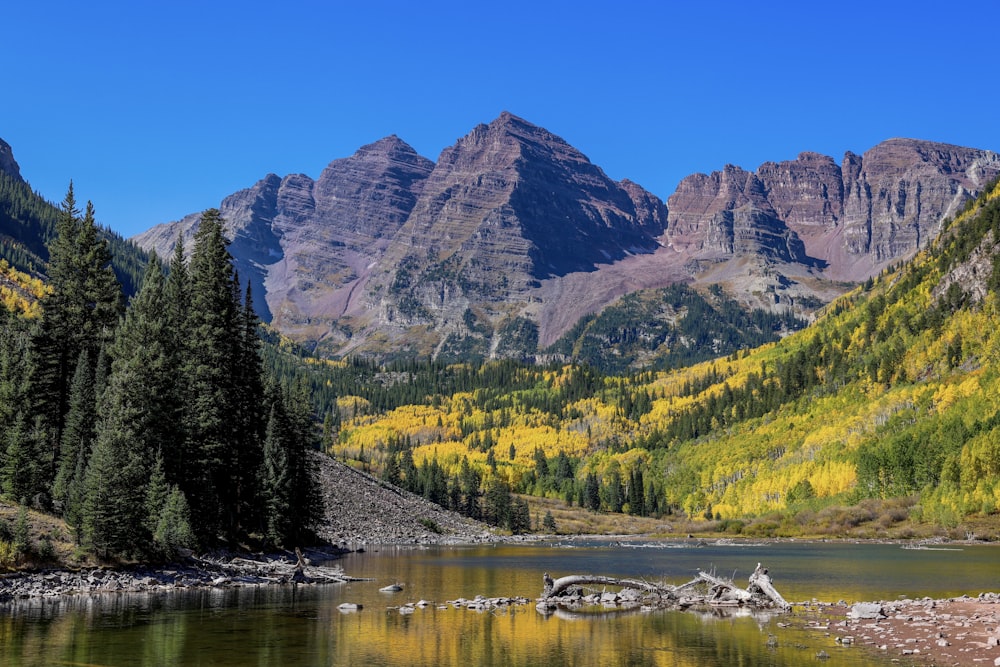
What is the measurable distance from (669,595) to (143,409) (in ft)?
133

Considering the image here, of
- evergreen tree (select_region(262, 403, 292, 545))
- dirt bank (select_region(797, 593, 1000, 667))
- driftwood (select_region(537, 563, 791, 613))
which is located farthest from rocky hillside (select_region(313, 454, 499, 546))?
dirt bank (select_region(797, 593, 1000, 667))

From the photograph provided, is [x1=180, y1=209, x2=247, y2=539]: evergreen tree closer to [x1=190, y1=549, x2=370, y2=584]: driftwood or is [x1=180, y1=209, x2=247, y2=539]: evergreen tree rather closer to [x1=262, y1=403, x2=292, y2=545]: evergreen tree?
[x1=262, y1=403, x2=292, y2=545]: evergreen tree

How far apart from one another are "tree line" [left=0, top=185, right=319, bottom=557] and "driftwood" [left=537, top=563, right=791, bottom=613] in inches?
1131

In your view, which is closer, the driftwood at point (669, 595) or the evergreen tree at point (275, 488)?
the driftwood at point (669, 595)

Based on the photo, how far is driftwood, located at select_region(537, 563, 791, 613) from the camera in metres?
54.6

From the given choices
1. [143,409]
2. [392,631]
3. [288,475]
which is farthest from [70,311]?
[392,631]

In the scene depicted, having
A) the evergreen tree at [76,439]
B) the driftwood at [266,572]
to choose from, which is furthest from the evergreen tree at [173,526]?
the evergreen tree at [76,439]

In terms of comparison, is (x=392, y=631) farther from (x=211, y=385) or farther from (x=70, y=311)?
(x=70, y=311)

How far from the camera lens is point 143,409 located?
68.9m

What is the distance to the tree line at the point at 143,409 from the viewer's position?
6378 centimetres

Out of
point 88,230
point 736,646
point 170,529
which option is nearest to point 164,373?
point 170,529

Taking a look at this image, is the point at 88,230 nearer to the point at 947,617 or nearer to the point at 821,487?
the point at 947,617

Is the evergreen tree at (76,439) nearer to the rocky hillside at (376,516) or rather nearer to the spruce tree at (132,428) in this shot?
the spruce tree at (132,428)

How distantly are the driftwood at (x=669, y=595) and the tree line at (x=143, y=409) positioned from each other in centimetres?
2874
